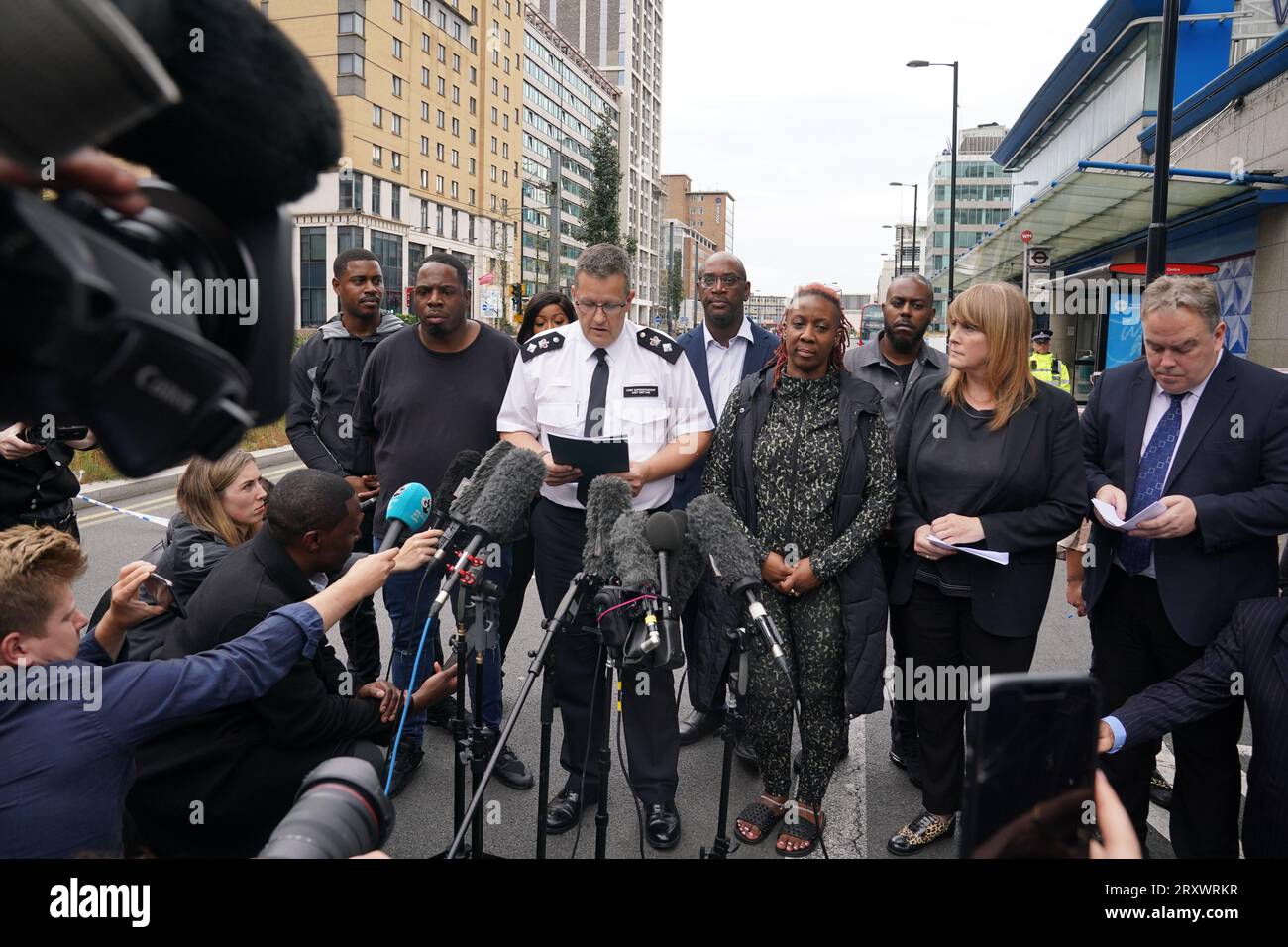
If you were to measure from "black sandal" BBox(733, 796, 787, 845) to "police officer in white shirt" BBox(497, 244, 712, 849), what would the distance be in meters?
0.26

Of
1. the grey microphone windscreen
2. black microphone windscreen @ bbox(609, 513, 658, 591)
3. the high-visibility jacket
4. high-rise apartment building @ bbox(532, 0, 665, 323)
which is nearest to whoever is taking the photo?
black microphone windscreen @ bbox(609, 513, 658, 591)

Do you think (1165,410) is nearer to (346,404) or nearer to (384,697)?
(384,697)

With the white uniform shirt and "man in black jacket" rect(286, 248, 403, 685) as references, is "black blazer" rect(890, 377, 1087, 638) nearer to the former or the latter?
the white uniform shirt

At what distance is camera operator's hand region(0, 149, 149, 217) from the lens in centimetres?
55

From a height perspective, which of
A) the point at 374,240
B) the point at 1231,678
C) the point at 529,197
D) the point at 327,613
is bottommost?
the point at 1231,678

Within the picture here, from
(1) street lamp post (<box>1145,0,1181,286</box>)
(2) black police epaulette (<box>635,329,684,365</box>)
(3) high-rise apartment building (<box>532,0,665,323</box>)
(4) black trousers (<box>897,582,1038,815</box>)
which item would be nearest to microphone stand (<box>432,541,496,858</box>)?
(2) black police epaulette (<box>635,329,684,365</box>)

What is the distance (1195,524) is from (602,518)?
1.94 metres

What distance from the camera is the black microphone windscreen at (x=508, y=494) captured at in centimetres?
259

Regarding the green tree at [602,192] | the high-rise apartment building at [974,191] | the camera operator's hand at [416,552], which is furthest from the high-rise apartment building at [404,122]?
the high-rise apartment building at [974,191]

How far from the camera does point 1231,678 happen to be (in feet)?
8.63

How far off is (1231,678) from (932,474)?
118 cm

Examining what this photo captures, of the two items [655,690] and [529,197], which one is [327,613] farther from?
[529,197]

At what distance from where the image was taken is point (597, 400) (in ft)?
11.9
